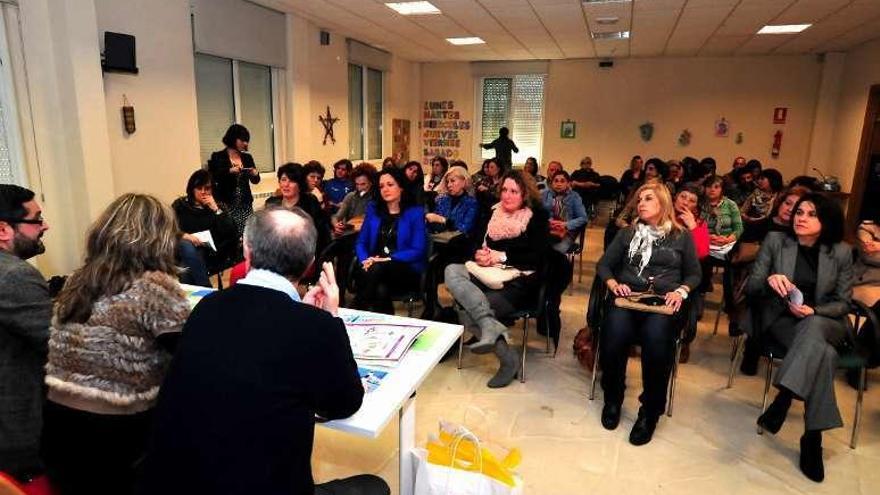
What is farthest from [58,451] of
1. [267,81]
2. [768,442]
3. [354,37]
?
[354,37]

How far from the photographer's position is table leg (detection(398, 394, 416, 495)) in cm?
164

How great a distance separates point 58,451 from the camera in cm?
139

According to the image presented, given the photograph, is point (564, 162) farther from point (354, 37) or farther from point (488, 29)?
point (354, 37)

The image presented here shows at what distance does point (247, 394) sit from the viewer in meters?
1.08

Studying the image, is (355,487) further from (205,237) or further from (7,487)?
(205,237)

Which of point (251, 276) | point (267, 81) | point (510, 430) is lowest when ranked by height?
point (510, 430)

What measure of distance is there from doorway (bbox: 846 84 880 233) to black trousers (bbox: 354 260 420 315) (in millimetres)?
6892

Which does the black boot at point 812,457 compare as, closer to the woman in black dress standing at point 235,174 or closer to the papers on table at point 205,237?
the papers on table at point 205,237

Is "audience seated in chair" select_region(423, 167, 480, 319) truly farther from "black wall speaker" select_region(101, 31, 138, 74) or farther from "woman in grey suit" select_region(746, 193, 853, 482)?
"black wall speaker" select_region(101, 31, 138, 74)

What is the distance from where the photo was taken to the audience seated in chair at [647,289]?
2.52 metres

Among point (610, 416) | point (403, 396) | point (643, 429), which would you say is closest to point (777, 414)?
point (643, 429)

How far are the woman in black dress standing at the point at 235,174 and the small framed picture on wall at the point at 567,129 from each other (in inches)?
248

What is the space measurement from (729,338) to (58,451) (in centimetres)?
388

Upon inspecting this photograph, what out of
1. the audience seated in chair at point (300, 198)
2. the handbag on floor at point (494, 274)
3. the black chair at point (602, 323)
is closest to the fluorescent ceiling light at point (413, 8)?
the audience seated in chair at point (300, 198)
